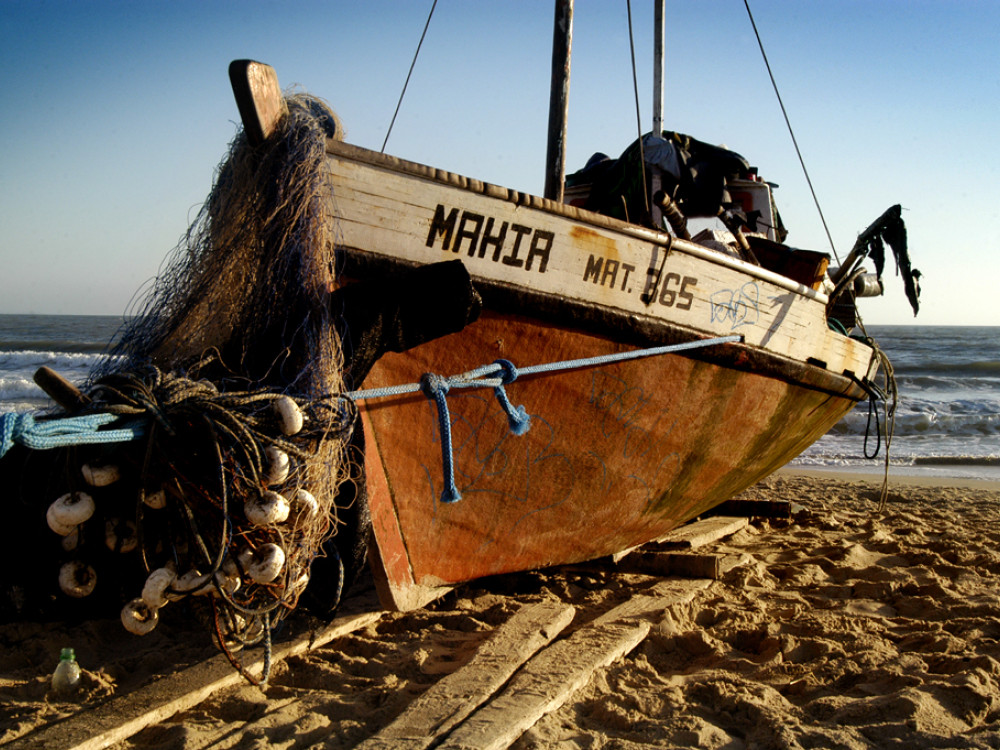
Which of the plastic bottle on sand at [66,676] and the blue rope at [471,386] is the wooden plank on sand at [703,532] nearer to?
the blue rope at [471,386]

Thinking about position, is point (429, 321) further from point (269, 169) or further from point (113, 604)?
point (113, 604)

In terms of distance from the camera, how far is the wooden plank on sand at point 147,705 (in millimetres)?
2356

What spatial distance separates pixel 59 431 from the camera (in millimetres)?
1972

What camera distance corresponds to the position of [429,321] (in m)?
2.75

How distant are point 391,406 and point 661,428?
53.2 inches

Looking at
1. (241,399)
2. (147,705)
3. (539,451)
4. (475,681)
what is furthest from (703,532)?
(241,399)

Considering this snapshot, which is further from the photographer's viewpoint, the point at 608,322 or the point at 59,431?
the point at 608,322

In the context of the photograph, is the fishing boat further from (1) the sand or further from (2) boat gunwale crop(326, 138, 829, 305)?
(1) the sand

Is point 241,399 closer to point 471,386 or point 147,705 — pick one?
point 471,386

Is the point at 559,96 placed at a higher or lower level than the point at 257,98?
higher

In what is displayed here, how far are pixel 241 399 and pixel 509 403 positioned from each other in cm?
100

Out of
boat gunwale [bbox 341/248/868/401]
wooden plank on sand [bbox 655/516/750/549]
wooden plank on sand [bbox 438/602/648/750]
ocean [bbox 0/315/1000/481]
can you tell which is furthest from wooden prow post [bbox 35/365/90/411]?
wooden plank on sand [bbox 655/516/750/549]

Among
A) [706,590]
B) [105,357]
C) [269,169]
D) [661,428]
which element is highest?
[269,169]

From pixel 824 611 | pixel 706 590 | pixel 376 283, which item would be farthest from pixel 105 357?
pixel 824 611
